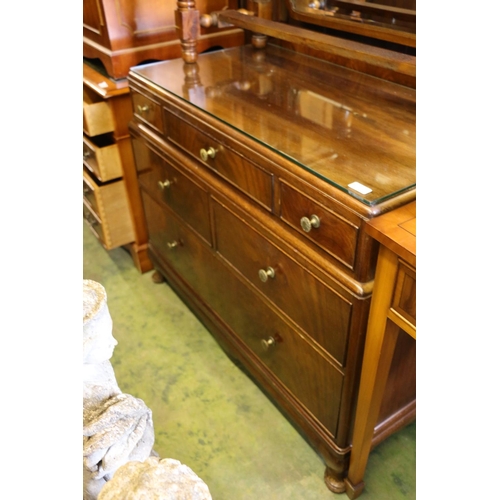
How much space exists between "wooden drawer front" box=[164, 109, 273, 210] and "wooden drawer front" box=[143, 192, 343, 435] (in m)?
0.26

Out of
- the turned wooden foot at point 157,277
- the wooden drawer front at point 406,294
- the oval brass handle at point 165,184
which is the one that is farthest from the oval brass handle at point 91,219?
the wooden drawer front at point 406,294

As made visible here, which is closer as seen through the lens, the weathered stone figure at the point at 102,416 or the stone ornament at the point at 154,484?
the stone ornament at the point at 154,484

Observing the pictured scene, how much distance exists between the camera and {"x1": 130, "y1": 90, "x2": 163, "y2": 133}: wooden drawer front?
50.0 inches

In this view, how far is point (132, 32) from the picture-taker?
4.62ft

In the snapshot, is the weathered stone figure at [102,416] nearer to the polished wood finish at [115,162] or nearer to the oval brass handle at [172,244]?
the oval brass handle at [172,244]

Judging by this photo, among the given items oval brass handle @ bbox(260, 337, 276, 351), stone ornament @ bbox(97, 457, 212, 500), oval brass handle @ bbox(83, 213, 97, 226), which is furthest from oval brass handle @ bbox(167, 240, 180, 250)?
stone ornament @ bbox(97, 457, 212, 500)

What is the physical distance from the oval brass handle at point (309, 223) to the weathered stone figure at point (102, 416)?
0.41 meters

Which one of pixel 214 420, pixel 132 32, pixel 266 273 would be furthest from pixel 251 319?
pixel 132 32

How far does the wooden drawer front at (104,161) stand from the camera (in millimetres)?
1519

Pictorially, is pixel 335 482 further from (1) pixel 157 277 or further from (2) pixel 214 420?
(1) pixel 157 277

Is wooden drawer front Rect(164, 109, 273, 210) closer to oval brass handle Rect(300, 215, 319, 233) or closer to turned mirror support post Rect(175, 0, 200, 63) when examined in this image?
oval brass handle Rect(300, 215, 319, 233)

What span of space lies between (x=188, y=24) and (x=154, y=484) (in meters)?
1.21

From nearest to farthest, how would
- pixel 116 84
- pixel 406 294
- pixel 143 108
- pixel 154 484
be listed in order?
pixel 154 484
pixel 406 294
pixel 143 108
pixel 116 84
